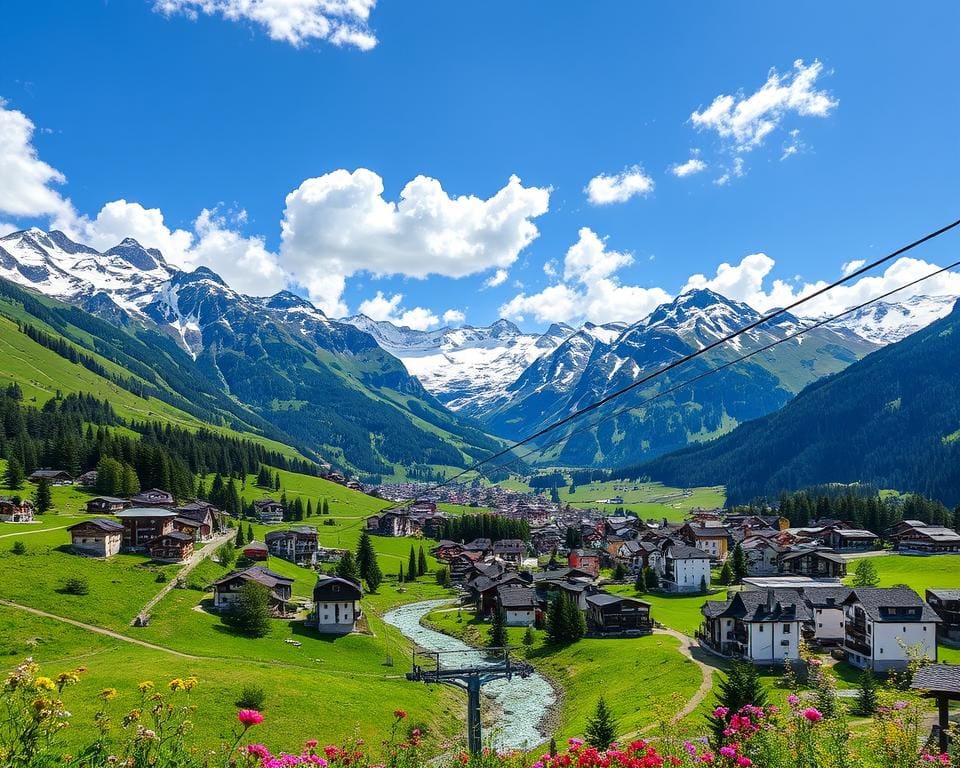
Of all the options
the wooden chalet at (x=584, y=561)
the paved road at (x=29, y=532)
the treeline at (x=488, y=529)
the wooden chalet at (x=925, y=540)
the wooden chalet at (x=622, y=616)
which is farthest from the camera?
the treeline at (x=488, y=529)

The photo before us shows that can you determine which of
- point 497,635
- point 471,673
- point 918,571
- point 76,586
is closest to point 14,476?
point 76,586

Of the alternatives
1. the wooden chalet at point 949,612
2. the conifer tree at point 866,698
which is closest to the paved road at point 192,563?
the conifer tree at point 866,698

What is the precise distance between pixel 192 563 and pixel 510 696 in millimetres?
58181

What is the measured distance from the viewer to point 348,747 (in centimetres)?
1300

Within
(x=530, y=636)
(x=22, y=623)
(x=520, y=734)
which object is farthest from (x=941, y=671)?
(x=22, y=623)

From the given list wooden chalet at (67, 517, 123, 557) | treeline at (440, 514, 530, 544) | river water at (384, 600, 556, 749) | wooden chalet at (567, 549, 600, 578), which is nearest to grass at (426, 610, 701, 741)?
river water at (384, 600, 556, 749)

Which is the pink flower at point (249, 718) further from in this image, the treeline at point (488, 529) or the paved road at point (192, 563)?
the treeline at point (488, 529)

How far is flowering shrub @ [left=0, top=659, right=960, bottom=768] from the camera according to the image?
983 centimetres

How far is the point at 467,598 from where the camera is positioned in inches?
4884

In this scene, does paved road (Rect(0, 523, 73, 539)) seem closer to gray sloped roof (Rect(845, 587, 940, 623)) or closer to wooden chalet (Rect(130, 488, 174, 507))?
wooden chalet (Rect(130, 488, 174, 507))

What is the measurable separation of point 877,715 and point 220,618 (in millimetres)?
78153

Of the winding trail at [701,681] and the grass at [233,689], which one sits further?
the winding trail at [701,681]

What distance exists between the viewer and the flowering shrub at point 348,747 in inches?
387

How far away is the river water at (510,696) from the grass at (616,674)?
1.85 meters
